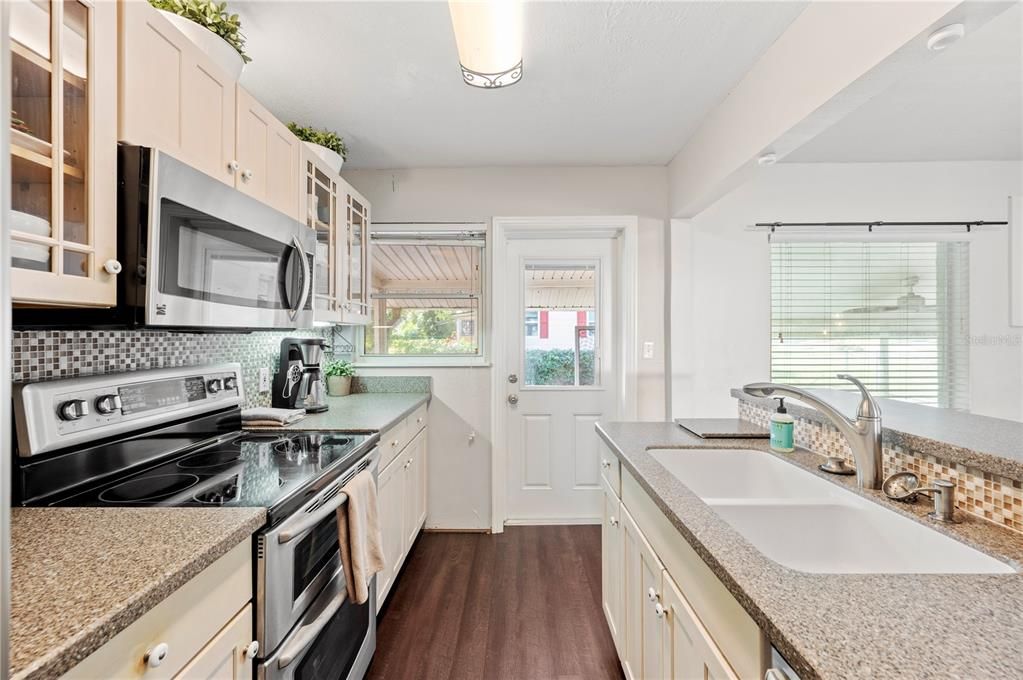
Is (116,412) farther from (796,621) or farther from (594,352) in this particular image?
(594,352)

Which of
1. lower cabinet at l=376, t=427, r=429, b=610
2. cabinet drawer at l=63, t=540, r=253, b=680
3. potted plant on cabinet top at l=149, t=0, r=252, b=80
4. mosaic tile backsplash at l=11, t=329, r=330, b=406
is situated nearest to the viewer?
cabinet drawer at l=63, t=540, r=253, b=680

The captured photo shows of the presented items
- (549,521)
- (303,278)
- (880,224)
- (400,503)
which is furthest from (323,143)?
(880,224)

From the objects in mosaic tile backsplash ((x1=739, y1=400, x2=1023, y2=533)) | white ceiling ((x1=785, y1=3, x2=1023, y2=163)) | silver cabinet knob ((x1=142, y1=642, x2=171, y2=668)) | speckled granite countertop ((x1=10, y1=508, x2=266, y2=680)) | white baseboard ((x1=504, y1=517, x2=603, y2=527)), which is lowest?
white baseboard ((x1=504, y1=517, x2=603, y2=527))

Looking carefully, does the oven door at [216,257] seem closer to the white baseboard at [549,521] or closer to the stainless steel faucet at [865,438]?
the stainless steel faucet at [865,438]

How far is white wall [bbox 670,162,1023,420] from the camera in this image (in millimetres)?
2990

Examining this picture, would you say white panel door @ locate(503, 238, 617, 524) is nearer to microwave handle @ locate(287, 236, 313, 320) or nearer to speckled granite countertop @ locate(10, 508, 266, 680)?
microwave handle @ locate(287, 236, 313, 320)

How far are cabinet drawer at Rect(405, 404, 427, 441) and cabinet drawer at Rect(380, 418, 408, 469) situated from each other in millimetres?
71

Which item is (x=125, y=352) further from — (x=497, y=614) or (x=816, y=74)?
(x=816, y=74)

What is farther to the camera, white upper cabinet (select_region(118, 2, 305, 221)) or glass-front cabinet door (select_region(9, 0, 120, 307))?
white upper cabinet (select_region(118, 2, 305, 221))

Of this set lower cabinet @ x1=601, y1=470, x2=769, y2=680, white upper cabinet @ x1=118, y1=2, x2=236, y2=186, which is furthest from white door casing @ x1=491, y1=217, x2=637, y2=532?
white upper cabinet @ x1=118, y1=2, x2=236, y2=186

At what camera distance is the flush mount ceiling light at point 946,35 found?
112 cm

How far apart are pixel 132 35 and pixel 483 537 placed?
2.87 m

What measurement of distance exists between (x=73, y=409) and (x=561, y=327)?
263 cm

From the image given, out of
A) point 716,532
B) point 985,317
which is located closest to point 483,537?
point 716,532
